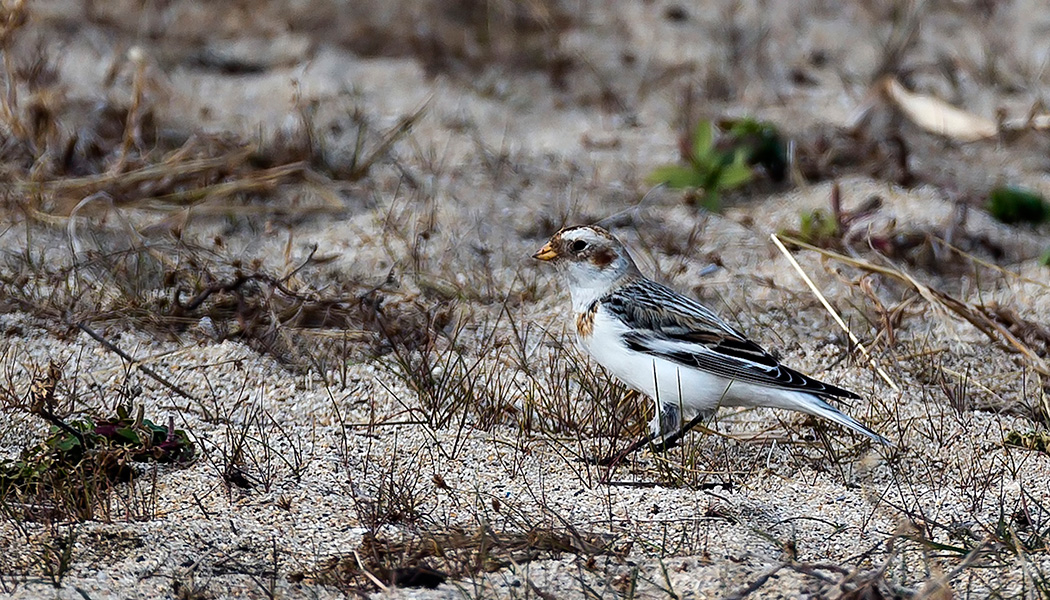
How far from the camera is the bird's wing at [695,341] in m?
3.56

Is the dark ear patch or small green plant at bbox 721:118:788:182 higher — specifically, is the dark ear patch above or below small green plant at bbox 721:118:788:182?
below

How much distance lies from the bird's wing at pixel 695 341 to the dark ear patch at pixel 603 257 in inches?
4.0

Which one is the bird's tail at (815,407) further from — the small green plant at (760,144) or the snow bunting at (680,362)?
the small green plant at (760,144)

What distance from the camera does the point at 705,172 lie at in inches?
223

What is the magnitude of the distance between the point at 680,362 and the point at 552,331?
33.8 inches

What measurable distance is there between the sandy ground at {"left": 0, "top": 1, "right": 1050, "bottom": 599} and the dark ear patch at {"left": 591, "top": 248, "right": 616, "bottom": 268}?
1.11ft

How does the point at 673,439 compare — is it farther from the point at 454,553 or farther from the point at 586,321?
the point at 454,553

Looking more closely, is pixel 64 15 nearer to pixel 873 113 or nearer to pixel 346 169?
pixel 346 169

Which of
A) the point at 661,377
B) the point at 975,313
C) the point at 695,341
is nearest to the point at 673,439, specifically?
the point at 661,377

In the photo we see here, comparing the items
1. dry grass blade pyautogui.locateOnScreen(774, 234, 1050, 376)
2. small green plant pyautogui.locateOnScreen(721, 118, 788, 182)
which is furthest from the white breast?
small green plant pyautogui.locateOnScreen(721, 118, 788, 182)

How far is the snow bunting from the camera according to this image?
3.56m

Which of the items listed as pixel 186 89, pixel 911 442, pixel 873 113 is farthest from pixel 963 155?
pixel 186 89

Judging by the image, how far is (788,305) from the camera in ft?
15.3

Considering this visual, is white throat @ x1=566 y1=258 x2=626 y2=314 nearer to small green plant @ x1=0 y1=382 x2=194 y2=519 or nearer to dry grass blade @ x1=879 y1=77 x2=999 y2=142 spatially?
small green plant @ x1=0 y1=382 x2=194 y2=519
